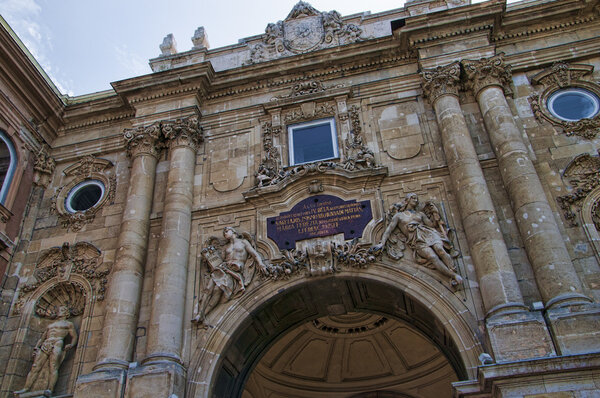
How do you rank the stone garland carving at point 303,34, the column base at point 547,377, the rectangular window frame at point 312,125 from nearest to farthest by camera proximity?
the column base at point 547,377, the rectangular window frame at point 312,125, the stone garland carving at point 303,34

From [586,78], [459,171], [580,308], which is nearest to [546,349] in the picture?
[580,308]

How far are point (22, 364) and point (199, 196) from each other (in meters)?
4.79

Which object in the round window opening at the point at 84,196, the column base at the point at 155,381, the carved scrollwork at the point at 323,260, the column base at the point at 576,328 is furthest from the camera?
the round window opening at the point at 84,196

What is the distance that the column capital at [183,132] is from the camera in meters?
12.6

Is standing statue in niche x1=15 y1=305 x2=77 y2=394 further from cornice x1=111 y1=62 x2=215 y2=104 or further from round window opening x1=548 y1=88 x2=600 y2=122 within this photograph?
round window opening x1=548 y1=88 x2=600 y2=122

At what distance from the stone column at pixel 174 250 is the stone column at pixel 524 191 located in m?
6.29

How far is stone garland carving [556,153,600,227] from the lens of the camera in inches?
392

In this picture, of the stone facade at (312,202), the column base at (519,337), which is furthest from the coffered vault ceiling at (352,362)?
the column base at (519,337)

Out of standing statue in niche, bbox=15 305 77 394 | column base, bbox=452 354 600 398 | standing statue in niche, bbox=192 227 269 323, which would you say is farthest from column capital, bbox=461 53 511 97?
standing statue in niche, bbox=15 305 77 394

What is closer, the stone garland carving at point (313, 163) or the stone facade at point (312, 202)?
the stone facade at point (312, 202)

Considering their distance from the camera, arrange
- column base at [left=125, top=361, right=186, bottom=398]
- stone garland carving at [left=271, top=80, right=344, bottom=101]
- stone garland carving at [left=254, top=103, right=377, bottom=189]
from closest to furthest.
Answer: column base at [left=125, top=361, right=186, bottom=398] < stone garland carving at [left=254, top=103, right=377, bottom=189] < stone garland carving at [left=271, top=80, right=344, bottom=101]

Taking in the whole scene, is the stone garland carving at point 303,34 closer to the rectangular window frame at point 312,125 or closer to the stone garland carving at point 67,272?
the rectangular window frame at point 312,125

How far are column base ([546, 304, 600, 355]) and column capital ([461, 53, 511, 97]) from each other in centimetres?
519

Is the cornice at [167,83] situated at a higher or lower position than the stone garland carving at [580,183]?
higher
